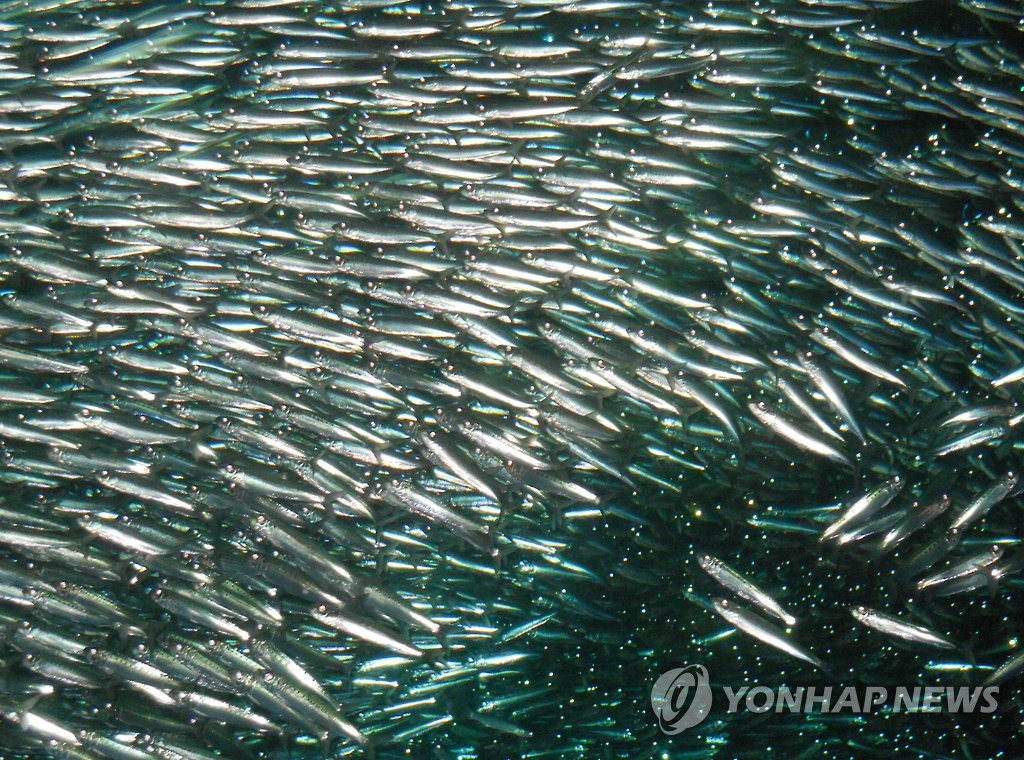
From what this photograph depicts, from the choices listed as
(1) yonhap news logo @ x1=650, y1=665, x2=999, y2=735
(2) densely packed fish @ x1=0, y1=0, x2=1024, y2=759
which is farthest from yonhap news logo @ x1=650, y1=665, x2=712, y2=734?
(2) densely packed fish @ x1=0, y1=0, x2=1024, y2=759

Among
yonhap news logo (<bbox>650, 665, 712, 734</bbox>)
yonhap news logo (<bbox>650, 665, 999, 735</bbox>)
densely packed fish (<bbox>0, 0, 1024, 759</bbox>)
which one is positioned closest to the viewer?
densely packed fish (<bbox>0, 0, 1024, 759</bbox>)

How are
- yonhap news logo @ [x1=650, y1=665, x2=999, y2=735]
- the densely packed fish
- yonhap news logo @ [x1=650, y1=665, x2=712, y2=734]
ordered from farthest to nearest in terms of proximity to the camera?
1. yonhap news logo @ [x1=650, y1=665, x2=712, y2=734]
2. yonhap news logo @ [x1=650, y1=665, x2=999, y2=735]
3. the densely packed fish

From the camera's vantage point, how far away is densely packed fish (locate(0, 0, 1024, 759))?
16.0ft

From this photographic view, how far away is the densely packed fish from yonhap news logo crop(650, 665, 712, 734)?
0.11 m

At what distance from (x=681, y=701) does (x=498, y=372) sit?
2494 mm

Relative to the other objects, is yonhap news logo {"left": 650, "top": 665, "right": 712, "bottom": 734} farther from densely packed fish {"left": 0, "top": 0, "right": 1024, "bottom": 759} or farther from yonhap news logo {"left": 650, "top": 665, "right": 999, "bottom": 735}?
densely packed fish {"left": 0, "top": 0, "right": 1024, "bottom": 759}

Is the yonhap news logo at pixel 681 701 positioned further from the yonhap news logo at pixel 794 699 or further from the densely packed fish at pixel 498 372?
the densely packed fish at pixel 498 372

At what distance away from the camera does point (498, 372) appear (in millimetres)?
5578

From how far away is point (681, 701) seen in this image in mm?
5777

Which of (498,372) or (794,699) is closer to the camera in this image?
(498,372)

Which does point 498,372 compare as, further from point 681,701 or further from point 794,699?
point 794,699

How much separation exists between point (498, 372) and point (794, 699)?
289cm

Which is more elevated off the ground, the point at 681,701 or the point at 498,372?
the point at 498,372

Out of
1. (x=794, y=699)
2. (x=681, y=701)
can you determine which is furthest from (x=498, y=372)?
(x=794, y=699)
